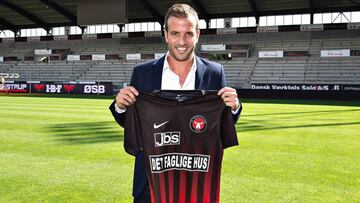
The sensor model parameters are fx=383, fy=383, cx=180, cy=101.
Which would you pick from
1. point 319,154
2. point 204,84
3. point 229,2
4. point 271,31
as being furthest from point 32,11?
point 204,84

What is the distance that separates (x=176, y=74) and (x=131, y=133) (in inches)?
26.5

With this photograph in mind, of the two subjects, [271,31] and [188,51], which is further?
[271,31]

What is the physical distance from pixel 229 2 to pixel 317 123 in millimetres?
27327

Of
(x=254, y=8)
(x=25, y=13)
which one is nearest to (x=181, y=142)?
(x=254, y=8)

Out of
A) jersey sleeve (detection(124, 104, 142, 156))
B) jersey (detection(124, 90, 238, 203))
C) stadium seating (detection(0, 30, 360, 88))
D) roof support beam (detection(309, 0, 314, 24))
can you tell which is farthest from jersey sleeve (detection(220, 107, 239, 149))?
roof support beam (detection(309, 0, 314, 24))

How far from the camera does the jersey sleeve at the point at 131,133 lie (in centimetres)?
341

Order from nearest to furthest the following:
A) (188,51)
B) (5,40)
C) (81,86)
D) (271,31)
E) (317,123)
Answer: (188,51)
(317,123)
(81,86)
(271,31)
(5,40)

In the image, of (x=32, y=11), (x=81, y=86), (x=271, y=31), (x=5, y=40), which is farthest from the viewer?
(x=5, y=40)

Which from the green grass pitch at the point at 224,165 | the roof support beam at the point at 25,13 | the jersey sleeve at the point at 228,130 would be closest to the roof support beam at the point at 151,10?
the roof support beam at the point at 25,13

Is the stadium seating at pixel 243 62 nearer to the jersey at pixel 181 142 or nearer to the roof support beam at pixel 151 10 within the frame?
the roof support beam at pixel 151 10

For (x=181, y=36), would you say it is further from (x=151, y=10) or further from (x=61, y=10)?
(x=61, y=10)

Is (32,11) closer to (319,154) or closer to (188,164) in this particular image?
(319,154)

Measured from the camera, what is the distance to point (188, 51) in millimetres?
3295

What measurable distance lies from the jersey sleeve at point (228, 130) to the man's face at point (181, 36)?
0.61 m
